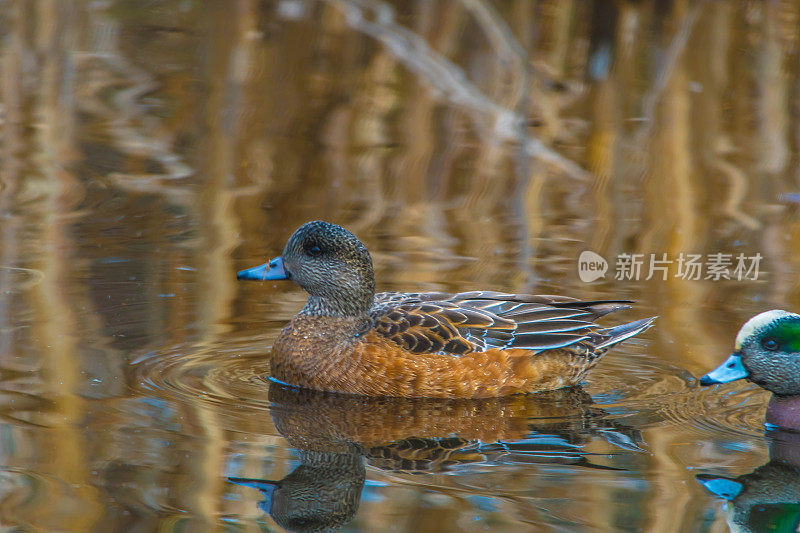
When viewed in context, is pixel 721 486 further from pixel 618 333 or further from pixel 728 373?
pixel 618 333

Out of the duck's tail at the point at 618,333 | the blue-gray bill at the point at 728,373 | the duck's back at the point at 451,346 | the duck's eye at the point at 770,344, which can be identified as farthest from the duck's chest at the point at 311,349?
the duck's eye at the point at 770,344

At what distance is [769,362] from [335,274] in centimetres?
220

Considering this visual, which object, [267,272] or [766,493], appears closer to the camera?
[766,493]

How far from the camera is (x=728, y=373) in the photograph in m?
5.65

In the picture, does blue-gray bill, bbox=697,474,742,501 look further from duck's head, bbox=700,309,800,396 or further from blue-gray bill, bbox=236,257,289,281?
blue-gray bill, bbox=236,257,289,281

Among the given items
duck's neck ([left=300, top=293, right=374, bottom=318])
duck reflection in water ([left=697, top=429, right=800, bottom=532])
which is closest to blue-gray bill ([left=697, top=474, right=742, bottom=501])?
duck reflection in water ([left=697, top=429, right=800, bottom=532])

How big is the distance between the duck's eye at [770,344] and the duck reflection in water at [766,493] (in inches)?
20.7

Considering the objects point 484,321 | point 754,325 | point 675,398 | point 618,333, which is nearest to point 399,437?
point 484,321

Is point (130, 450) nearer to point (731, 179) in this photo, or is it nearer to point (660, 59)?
point (731, 179)

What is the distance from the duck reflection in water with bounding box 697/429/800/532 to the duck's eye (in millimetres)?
527

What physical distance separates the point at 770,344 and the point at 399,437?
1782 mm

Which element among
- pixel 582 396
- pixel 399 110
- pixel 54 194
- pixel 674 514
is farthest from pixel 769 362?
pixel 399 110

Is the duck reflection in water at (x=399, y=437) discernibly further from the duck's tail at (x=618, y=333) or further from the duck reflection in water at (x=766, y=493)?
the duck reflection in water at (x=766, y=493)

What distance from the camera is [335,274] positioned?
6348 mm
